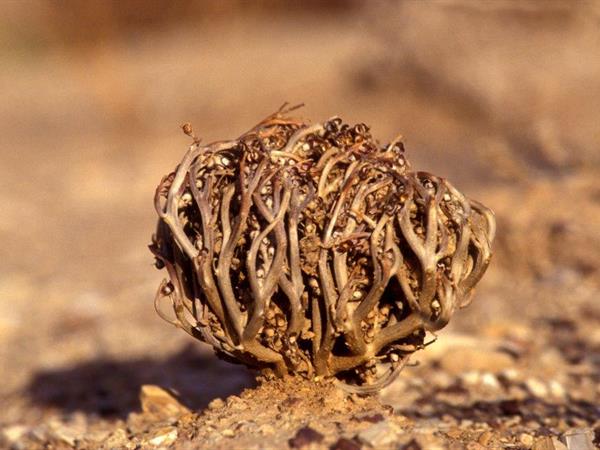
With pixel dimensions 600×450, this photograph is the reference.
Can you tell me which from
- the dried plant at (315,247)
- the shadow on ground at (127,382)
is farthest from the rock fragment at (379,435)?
the shadow on ground at (127,382)

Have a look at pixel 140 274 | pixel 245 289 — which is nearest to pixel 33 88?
pixel 140 274

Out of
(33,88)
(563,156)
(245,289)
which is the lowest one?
(245,289)

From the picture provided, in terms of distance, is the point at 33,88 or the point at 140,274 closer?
the point at 140,274

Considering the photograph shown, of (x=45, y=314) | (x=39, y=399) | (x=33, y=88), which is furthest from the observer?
(x=33, y=88)

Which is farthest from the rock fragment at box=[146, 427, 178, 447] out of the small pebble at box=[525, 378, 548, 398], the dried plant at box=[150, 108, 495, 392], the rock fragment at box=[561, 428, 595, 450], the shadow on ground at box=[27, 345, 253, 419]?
the small pebble at box=[525, 378, 548, 398]

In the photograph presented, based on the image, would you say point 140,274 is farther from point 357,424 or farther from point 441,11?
point 441,11

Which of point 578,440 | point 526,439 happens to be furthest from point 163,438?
point 578,440

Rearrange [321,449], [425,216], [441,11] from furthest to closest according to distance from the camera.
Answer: [441,11] < [425,216] < [321,449]
